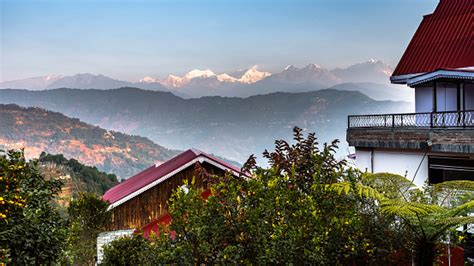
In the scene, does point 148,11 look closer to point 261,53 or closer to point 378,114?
point 261,53

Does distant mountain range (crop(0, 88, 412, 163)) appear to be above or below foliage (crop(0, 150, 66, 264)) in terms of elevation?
above

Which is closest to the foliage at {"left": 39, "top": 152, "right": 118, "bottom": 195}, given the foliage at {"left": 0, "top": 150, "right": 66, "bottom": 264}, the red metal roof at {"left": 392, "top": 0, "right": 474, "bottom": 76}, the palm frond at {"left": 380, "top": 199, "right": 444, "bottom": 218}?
the red metal roof at {"left": 392, "top": 0, "right": 474, "bottom": 76}

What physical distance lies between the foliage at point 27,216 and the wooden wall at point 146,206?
10.5m

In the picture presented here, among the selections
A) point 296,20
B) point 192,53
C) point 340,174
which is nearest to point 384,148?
point 340,174

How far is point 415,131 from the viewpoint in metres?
14.9

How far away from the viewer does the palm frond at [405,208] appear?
24.1 ft

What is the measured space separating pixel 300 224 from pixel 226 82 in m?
111

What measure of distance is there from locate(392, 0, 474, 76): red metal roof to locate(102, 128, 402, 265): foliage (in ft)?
37.0

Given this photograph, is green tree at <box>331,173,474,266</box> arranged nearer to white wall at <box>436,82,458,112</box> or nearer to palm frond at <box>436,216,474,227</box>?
palm frond at <box>436,216,474,227</box>

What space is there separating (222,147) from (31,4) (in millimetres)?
44022

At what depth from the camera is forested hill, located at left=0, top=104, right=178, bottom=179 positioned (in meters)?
69.7

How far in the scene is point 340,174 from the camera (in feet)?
27.7

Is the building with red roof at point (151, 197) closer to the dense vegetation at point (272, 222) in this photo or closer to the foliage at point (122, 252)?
the foliage at point (122, 252)

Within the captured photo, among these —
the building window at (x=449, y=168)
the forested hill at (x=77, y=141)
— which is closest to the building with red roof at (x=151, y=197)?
the building window at (x=449, y=168)
